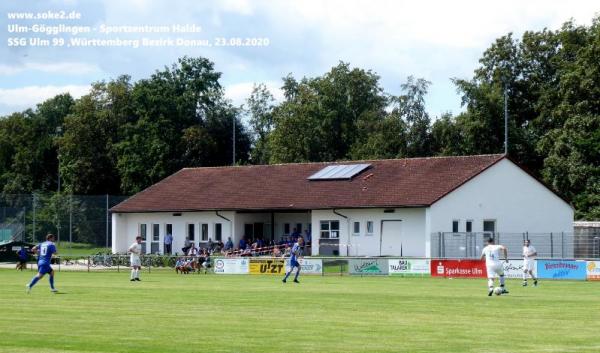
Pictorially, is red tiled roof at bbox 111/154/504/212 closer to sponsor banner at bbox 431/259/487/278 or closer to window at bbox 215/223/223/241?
window at bbox 215/223/223/241

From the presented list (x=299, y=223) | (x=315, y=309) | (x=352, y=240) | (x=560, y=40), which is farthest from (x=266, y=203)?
(x=315, y=309)

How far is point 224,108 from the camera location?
4035 inches

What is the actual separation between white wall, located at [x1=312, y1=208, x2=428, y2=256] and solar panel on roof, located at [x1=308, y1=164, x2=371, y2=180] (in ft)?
11.6

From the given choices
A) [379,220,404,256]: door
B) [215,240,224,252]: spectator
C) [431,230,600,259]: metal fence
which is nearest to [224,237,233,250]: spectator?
[215,240,224,252]: spectator

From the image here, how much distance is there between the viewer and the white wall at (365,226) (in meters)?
57.4

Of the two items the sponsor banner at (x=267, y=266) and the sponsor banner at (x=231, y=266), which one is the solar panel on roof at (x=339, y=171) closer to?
the sponsor banner at (x=231, y=266)

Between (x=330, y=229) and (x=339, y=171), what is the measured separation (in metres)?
5.56

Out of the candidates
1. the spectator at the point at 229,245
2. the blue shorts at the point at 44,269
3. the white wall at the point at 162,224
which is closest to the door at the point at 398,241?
the spectator at the point at 229,245

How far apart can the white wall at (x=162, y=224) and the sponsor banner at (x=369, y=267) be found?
15.0 metres

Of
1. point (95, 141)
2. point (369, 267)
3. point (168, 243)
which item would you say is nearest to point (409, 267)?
point (369, 267)

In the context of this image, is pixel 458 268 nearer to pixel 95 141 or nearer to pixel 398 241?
pixel 398 241

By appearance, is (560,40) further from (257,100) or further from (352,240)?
(257,100)

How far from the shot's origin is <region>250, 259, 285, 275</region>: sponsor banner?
2069 inches

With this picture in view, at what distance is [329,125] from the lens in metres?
90.9
